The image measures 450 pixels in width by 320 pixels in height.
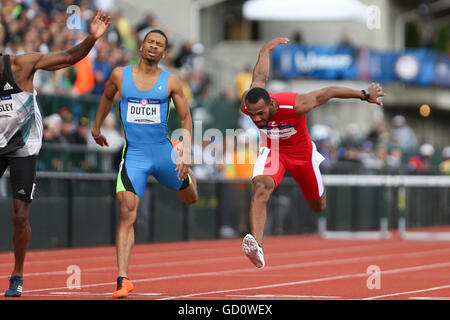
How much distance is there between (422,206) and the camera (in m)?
26.3

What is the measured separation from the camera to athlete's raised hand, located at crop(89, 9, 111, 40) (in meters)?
9.14

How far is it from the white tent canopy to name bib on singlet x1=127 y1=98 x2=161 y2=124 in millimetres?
20565

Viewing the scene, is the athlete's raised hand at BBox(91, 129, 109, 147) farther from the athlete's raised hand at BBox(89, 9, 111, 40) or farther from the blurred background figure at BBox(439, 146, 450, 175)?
the blurred background figure at BBox(439, 146, 450, 175)

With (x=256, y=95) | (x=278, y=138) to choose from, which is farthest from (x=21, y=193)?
(x=278, y=138)

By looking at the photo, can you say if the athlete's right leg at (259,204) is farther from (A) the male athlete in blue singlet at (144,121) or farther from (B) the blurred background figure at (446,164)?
(B) the blurred background figure at (446,164)

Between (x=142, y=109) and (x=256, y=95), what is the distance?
3.70 ft

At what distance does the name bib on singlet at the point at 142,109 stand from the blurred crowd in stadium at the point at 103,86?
318cm

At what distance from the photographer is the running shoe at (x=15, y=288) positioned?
29.7 ft

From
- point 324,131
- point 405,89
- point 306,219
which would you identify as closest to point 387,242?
point 306,219

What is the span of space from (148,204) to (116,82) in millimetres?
9455

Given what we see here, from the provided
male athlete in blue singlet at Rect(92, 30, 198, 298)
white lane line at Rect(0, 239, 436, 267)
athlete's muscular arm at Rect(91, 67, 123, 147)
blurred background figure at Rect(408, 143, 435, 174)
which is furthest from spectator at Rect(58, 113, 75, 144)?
blurred background figure at Rect(408, 143, 435, 174)

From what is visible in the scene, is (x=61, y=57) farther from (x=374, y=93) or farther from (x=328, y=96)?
(x=374, y=93)

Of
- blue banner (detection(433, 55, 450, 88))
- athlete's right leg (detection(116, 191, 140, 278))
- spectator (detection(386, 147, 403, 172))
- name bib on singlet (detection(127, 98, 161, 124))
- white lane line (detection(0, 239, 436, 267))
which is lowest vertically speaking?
white lane line (detection(0, 239, 436, 267))

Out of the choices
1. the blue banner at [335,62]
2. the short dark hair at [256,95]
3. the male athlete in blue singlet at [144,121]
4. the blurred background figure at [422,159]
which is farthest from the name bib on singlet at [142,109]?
the blue banner at [335,62]
